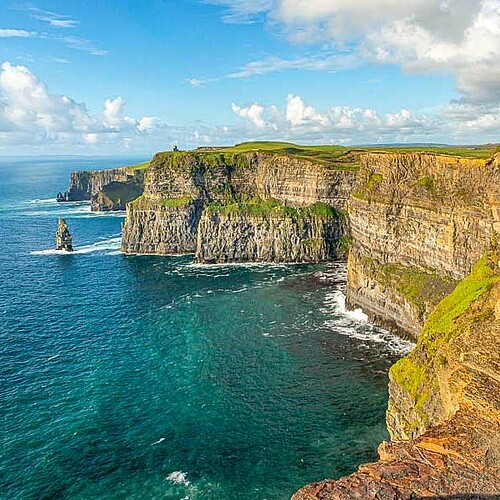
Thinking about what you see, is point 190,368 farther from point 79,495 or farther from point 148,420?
point 79,495

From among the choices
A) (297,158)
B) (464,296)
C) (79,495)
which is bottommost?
(79,495)

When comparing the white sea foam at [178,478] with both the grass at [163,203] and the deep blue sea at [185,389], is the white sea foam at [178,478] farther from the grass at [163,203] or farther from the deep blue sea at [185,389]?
the grass at [163,203]

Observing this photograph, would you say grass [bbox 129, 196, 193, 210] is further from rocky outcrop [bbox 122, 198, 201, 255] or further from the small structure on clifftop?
the small structure on clifftop

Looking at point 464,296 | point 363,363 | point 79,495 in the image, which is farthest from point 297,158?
point 79,495

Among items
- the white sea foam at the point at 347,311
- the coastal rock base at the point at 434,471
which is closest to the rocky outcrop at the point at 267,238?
the white sea foam at the point at 347,311

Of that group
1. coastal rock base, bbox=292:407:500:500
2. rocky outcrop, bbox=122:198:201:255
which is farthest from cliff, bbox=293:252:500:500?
rocky outcrop, bbox=122:198:201:255
